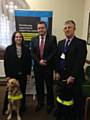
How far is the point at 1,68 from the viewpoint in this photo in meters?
5.80

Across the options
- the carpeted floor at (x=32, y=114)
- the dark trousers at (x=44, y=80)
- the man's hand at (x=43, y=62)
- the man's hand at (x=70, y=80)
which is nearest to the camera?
the man's hand at (x=70, y=80)

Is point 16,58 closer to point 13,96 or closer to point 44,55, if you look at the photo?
point 44,55

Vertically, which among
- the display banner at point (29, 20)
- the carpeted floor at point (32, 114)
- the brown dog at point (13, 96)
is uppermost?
the display banner at point (29, 20)

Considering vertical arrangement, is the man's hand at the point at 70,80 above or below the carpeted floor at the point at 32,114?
above

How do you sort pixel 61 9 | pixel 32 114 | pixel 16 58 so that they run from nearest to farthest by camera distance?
1. pixel 16 58
2. pixel 32 114
3. pixel 61 9

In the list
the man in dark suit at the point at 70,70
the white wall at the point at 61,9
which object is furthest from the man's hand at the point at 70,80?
the white wall at the point at 61,9

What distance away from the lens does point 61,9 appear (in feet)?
18.5

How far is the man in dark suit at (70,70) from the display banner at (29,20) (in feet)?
4.59

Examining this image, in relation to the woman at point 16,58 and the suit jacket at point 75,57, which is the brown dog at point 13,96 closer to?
the woman at point 16,58

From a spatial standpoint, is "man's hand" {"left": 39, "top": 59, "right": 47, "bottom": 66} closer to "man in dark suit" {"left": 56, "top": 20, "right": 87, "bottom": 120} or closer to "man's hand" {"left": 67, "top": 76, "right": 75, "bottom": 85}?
"man in dark suit" {"left": 56, "top": 20, "right": 87, "bottom": 120}

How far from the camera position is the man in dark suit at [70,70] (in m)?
3.54

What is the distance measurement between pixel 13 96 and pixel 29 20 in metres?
1.96

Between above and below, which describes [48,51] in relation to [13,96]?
above

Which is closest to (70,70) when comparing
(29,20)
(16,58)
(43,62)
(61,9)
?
(43,62)
